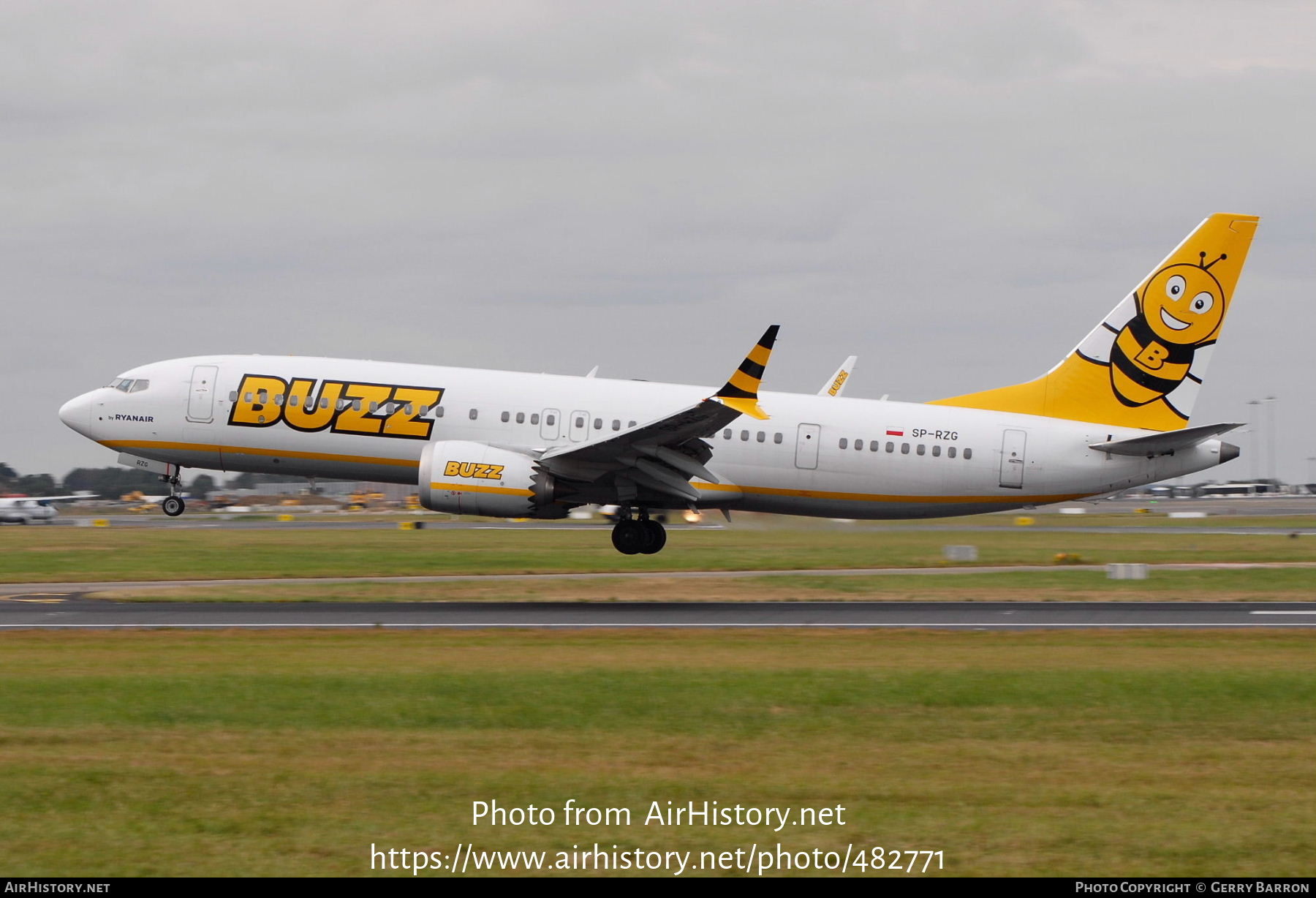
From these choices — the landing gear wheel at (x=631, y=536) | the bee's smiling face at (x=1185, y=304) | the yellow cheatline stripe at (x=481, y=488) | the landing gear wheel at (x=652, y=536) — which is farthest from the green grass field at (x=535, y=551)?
the bee's smiling face at (x=1185, y=304)

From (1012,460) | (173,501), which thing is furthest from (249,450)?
(1012,460)

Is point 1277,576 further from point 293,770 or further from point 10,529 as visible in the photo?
point 10,529

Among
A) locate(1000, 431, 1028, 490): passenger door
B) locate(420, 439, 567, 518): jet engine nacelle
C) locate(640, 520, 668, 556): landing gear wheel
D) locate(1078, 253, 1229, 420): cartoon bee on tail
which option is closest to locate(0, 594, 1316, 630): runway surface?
locate(420, 439, 567, 518): jet engine nacelle

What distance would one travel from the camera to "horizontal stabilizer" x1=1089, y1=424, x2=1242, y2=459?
29.6 metres

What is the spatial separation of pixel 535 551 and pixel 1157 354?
19084 mm

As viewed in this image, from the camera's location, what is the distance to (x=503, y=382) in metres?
31.4

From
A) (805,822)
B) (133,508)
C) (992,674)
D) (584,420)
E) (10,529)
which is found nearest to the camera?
(805,822)

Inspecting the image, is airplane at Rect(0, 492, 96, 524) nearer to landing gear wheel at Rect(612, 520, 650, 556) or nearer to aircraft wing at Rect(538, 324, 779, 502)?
landing gear wheel at Rect(612, 520, 650, 556)

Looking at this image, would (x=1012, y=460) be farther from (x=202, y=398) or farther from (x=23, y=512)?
(x=23, y=512)

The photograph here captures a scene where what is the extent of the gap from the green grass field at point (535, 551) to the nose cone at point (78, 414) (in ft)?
12.4

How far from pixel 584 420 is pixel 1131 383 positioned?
1346cm

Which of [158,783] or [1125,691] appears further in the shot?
[1125,691]

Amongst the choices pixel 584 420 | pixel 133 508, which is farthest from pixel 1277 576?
pixel 133 508

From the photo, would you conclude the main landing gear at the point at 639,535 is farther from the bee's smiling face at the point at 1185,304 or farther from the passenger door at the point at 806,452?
the bee's smiling face at the point at 1185,304
